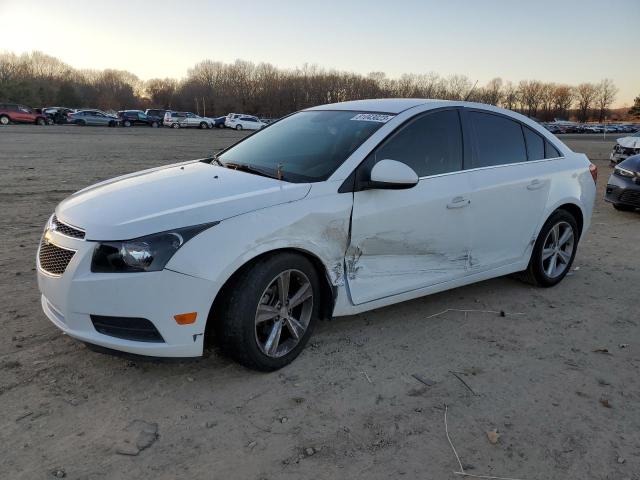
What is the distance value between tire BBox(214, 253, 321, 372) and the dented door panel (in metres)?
0.36

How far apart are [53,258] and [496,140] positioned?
3.64 meters

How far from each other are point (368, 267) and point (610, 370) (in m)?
1.81

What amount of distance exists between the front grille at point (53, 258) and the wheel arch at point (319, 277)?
0.87m

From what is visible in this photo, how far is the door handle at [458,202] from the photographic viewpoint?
4070 mm

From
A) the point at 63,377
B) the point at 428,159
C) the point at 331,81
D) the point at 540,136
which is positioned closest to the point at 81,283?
the point at 63,377

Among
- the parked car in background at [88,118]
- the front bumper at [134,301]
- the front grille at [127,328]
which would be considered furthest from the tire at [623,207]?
the parked car in background at [88,118]

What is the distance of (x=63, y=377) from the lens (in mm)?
3199

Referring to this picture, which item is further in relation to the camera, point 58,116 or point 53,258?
point 58,116

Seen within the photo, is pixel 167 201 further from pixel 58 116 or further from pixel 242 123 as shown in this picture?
pixel 242 123

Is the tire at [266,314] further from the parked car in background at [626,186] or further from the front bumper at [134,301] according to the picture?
the parked car in background at [626,186]

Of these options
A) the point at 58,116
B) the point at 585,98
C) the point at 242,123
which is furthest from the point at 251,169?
the point at 585,98

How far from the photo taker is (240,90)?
380 ft

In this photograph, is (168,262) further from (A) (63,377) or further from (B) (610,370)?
(B) (610,370)

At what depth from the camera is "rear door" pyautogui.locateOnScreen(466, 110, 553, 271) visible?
436 centimetres
